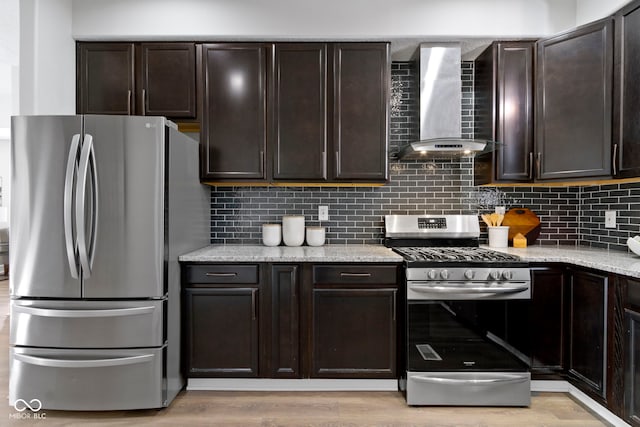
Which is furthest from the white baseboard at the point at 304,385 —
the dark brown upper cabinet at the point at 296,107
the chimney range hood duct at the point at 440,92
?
the chimney range hood duct at the point at 440,92

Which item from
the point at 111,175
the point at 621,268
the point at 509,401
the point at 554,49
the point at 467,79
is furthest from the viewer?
the point at 467,79

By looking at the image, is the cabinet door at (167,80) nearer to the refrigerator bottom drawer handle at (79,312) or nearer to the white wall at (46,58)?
the white wall at (46,58)

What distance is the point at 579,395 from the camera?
2309 mm

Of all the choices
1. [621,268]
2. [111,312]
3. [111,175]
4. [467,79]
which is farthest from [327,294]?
[467,79]

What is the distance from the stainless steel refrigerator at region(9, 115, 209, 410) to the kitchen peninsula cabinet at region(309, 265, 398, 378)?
97 cm

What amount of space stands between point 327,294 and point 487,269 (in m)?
1.02

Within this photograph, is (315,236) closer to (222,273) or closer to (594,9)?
(222,273)

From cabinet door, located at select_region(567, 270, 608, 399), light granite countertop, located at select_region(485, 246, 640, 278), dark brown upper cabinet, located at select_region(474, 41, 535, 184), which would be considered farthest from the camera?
dark brown upper cabinet, located at select_region(474, 41, 535, 184)

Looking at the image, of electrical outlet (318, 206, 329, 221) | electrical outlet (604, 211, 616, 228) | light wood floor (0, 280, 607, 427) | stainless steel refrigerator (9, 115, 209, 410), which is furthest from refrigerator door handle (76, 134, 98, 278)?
electrical outlet (604, 211, 616, 228)

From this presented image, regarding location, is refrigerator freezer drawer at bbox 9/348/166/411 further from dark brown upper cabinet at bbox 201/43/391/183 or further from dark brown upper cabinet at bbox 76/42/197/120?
dark brown upper cabinet at bbox 76/42/197/120

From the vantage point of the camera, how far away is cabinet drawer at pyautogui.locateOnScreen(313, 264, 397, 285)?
238cm

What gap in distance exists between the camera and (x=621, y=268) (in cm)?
193

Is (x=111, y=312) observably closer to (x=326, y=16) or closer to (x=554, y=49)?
(x=326, y=16)

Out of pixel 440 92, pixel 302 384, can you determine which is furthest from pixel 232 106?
pixel 302 384
